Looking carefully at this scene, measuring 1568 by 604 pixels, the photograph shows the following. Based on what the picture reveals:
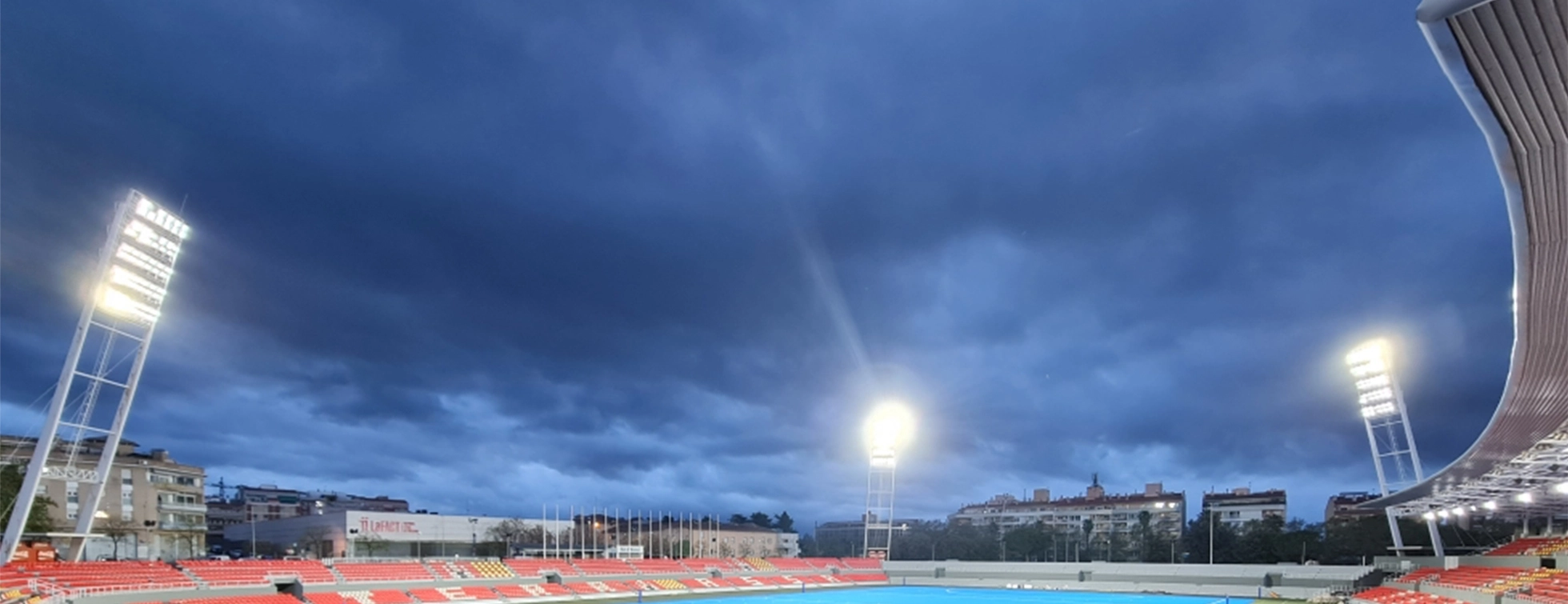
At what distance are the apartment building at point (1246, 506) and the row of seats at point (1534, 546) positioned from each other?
199 feet

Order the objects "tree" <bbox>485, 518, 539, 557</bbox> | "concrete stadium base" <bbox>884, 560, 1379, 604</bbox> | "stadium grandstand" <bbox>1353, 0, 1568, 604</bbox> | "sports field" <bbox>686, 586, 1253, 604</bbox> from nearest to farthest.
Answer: "stadium grandstand" <bbox>1353, 0, 1568, 604</bbox>, "sports field" <bbox>686, 586, 1253, 604</bbox>, "concrete stadium base" <bbox>884, 560, 1379, 604</bbox>, "tree" <bbox>485, 518, 539, 557</bbox>

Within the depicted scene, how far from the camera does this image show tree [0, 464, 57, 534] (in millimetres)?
46156

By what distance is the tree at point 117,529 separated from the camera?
55.4 m

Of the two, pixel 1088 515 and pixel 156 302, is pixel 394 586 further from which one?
pixel 1088 515

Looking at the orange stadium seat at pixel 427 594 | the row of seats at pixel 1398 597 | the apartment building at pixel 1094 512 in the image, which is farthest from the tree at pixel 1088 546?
the orange stadium seat at pixel 427 594

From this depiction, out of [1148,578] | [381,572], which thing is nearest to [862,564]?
[1148,578]

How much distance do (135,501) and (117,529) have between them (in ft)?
20.8

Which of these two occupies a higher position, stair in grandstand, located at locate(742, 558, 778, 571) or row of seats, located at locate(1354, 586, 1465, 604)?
row of seats, located at locate(1354, 586, 1465, 604)

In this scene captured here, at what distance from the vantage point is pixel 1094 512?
371 ft

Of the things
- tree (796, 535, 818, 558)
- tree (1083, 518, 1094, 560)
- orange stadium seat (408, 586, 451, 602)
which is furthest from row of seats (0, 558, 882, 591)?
tree (1083, 518, 1094, 560)

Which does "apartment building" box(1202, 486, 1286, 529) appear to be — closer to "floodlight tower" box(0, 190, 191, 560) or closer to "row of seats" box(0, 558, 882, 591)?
"row of seats" box(0, 558, 882, 591)

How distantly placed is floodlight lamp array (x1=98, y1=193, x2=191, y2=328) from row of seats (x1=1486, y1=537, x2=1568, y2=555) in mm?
52610

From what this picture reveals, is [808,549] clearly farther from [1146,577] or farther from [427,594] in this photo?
[427,594]

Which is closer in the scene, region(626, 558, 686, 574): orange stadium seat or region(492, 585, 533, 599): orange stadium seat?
region(492, 585, 533, 599): orange stadium seat
